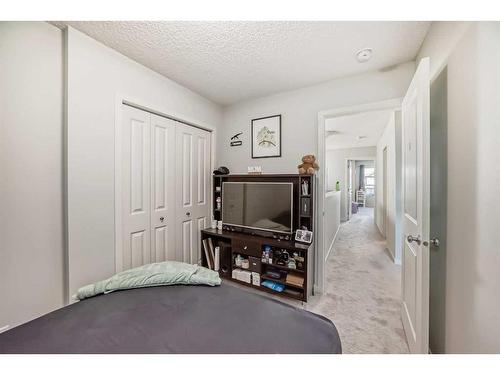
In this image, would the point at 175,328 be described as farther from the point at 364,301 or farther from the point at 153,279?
the point at 364,301

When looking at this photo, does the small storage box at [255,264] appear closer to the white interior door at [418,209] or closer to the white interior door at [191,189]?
the white interior door at [191,189]

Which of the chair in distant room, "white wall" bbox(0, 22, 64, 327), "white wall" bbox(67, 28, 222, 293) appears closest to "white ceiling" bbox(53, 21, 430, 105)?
"white wall" bbox(67, 28, 222, 293)

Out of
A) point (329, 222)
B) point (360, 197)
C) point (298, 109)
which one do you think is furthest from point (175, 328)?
point (360, 197)

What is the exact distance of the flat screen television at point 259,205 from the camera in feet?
7.38

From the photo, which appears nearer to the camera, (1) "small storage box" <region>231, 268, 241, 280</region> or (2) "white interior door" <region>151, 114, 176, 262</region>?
(2) "white interior door" <region>151, 114, 176, 262</region>

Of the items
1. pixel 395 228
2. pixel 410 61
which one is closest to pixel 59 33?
pixel 410 61

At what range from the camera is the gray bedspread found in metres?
0.82

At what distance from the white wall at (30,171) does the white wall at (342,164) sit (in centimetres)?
643

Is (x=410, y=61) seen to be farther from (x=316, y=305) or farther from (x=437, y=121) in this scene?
(x=316, y=305)

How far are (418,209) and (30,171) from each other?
258 centimetres

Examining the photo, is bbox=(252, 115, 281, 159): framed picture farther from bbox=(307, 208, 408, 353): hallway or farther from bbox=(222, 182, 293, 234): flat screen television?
bbox=(307, 208, 408, 353): hallway

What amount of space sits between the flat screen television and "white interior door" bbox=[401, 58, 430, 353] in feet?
3.54

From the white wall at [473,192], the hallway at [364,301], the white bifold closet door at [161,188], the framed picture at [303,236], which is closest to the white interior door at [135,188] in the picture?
the white bifold closet door at [161,188]
